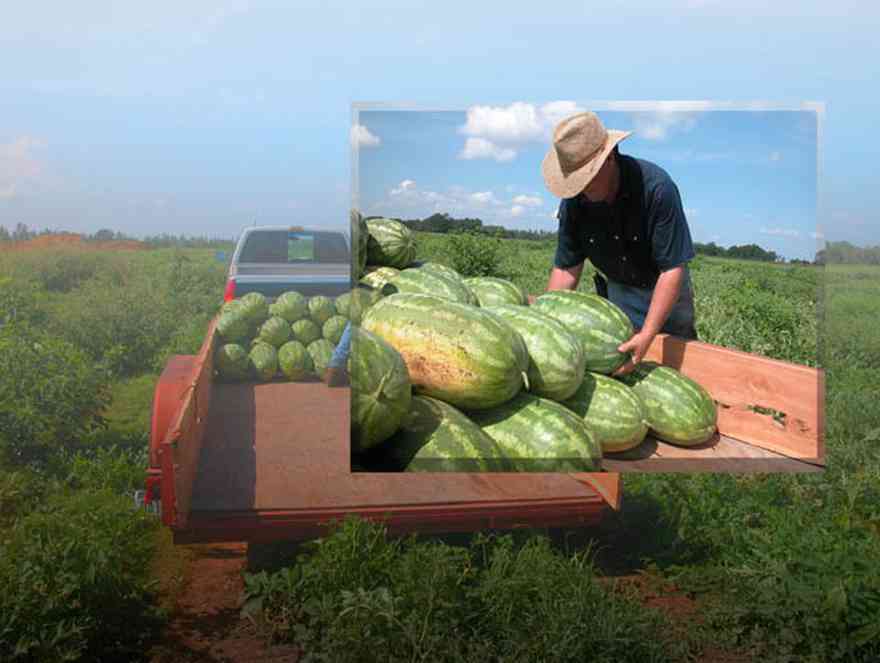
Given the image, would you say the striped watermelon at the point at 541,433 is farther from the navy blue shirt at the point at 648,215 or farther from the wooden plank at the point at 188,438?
the wooden plank at the point at 188,438

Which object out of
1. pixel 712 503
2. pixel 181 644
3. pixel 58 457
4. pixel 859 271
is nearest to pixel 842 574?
pixel 712 503

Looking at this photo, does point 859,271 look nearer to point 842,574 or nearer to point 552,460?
point 842,574

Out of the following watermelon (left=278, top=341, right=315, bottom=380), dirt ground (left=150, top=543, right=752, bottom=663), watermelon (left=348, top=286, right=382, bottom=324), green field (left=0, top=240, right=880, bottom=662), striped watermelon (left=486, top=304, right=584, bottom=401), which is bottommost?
dirt ground (left=150, top=543, right=752, bottom=663)

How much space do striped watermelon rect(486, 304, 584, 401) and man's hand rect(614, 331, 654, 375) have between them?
0.11 m

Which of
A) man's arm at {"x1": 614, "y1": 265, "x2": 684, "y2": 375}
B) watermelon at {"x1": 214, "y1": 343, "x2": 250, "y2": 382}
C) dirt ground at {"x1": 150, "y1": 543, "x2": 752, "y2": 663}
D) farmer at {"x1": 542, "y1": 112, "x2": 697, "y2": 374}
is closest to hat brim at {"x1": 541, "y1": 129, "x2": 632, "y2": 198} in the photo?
farmer at {"x1": 542, "y1": 112, "x2": 697, "y2": 374}

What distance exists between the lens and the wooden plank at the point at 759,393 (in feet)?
7.36

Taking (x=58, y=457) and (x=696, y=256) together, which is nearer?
(x=696, y=256)

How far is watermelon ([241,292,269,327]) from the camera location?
20.8ft

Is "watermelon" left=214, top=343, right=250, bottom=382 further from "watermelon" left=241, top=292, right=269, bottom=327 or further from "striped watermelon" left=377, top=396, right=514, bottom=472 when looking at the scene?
"striped watermelon" left=377, top=396, right=514, bottom=472

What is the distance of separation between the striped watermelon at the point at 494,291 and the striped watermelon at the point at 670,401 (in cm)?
37

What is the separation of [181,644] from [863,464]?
4312mm

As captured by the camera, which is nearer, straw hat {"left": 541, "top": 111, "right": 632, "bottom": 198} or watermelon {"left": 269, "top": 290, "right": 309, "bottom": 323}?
straw hat {"left": 541, "top": 111, "right": 632, "bottom": 198}

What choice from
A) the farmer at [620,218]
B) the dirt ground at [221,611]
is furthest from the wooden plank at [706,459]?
the dirt ground at [221,611]

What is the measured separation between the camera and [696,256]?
6.23ft
